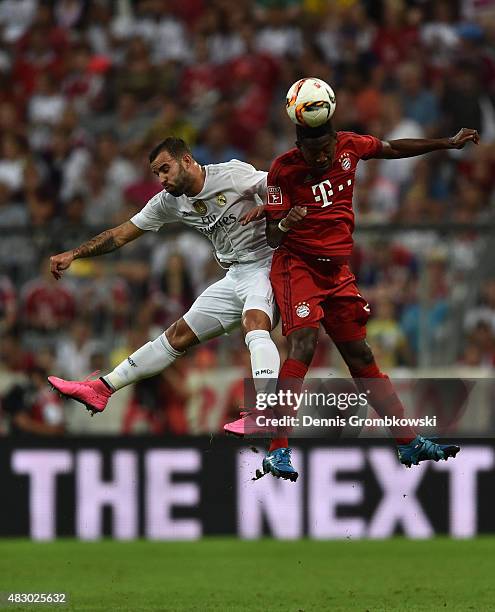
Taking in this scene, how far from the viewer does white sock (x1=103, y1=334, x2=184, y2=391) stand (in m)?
11.7

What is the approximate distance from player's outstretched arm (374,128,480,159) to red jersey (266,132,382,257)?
0.08 meters

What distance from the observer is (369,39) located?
790 inches

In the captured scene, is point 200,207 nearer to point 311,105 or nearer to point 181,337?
point 181,337

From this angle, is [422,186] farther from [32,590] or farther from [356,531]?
[32,590]

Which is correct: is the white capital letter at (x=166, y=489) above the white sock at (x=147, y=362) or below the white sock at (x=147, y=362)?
below

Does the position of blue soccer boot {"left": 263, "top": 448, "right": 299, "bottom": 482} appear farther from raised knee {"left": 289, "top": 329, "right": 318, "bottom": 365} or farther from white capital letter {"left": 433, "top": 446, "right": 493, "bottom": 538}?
white capital letter {"left": 433, "top": 446, "right": 493, "bottom": 538}

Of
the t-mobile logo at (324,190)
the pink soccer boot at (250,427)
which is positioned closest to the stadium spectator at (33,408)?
the pink soccer boot at (250,427)

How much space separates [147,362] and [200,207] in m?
1.28

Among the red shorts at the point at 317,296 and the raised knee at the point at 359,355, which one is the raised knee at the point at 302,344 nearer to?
the red shorts at the point at 317,296

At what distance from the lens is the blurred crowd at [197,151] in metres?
16.0

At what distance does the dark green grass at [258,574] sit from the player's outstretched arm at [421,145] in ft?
10.4

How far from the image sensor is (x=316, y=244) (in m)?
10.9

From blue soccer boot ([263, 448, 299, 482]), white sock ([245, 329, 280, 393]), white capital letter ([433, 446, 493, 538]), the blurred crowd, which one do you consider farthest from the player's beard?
white capital letter ([433, 446, 493, 538])

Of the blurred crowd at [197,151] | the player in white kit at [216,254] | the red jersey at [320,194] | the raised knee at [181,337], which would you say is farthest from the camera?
the blurred crowd at [197,151]
